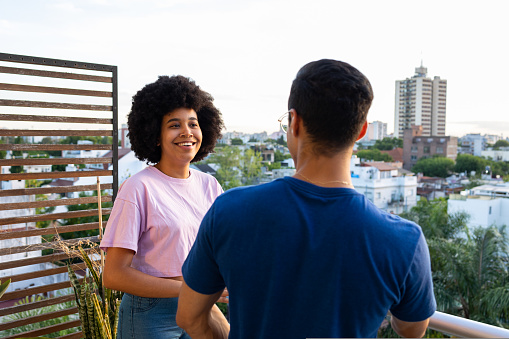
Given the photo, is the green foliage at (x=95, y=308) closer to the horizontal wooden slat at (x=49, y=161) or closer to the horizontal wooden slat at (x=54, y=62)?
the horizontal wooden slat at (x=49, y=161)

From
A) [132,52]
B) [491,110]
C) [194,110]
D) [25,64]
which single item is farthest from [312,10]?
[491,110]

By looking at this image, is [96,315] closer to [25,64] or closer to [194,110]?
[194,110]

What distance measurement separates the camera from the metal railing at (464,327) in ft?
3.29

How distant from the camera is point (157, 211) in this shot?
1215mm

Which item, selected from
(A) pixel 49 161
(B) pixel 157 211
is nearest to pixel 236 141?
(A) pixel 49 161

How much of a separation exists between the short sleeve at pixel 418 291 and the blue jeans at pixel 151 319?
65cm

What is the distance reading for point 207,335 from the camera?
2.76 feet

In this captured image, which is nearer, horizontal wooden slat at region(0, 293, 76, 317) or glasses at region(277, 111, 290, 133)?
glasses at region(277, 111, 290, 133)

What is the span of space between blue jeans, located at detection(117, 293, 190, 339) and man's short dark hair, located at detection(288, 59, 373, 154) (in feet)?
2.31

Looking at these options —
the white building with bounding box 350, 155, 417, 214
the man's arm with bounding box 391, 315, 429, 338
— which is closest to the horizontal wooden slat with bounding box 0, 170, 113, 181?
the man's arm with bounding box 391, 315, 429, 338

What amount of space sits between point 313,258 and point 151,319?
695 mm

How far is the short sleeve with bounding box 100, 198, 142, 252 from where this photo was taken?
1.15 m

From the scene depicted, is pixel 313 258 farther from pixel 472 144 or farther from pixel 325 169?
pixel 472 144

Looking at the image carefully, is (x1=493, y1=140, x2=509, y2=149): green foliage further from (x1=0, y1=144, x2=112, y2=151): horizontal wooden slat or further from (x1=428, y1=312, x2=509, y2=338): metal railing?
(x1=428, y1=312, x2=509, y2=338): metal railing
